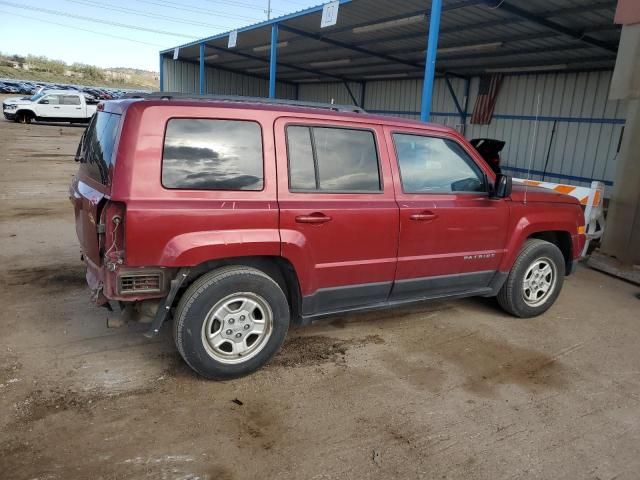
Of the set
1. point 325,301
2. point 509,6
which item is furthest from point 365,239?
point 509,6

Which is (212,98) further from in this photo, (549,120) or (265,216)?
(549,120)

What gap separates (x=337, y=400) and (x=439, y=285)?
1477 mm

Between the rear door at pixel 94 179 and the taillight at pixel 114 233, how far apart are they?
0.49 ft

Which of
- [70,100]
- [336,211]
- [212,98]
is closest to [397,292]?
[336,211]

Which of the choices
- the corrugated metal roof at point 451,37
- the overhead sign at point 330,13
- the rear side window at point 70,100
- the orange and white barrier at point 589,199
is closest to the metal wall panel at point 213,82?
the corrugated metal roof at point 451,37

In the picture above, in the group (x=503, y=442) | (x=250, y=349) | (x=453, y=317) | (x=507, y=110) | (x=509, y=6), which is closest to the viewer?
(x=503, y=442)

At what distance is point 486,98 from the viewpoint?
56.9ft

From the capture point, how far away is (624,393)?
3486 millimetres

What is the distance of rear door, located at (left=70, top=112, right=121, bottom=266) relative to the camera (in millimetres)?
3094

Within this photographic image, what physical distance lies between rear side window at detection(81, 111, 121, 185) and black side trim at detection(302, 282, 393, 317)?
5.26ft

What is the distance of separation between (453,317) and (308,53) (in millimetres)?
14714

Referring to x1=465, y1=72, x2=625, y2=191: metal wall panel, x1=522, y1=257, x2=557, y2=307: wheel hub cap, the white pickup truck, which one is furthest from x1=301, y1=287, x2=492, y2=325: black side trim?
the white pickup truck

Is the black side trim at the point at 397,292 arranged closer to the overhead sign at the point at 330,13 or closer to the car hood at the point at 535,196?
the car hood at the point at 535,196

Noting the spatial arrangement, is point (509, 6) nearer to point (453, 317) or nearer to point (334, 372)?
point (453, 317)
